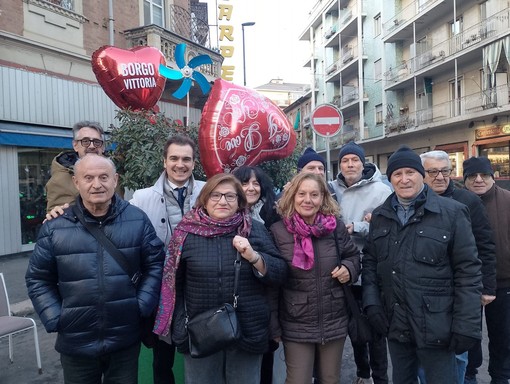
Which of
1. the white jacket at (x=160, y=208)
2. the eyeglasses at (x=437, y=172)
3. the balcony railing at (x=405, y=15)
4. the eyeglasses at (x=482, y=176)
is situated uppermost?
the balcony railing at (x=405, y=15)

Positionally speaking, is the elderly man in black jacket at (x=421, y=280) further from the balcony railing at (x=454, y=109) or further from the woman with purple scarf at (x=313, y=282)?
the balcony railing at (x=454, y=109)

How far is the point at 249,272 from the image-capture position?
8.07ft

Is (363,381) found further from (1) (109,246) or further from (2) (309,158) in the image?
(1) (109,246)

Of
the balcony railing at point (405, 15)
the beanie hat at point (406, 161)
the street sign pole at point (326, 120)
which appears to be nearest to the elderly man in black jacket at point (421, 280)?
the beanie hat at point (406, 161)

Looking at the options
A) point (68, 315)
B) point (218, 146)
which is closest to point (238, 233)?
point (68, 315)

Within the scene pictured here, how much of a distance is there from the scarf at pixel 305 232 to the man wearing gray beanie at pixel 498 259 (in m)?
1.51

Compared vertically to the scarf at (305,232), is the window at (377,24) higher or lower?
higher

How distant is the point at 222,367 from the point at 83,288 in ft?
3.21

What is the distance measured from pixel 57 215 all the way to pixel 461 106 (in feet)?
70.5

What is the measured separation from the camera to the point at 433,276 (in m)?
2.45

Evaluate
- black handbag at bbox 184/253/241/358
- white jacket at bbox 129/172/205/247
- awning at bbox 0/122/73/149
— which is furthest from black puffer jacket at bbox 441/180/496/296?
awning at bbox 0/122/73/149

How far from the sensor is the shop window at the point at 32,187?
9.53 m

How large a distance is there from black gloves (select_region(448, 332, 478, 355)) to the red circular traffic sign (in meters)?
5.39

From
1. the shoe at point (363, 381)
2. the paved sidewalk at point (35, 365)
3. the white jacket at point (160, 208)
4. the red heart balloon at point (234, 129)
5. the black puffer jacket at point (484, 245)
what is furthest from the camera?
the red heart balloon at point (234, 129)
